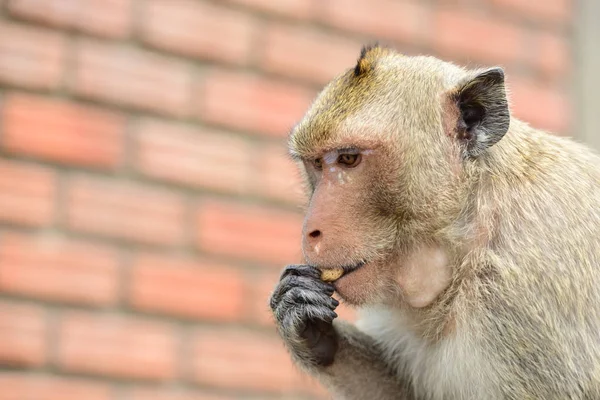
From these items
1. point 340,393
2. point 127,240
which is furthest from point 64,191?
point 340,393

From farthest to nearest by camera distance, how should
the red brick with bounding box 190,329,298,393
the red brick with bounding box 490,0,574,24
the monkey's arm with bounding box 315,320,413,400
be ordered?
the red brick with bounding box 490,0,574,24, the red brick with bounding box 190,329,298,393, the monkey's arm with bounding box 315,320,413,400

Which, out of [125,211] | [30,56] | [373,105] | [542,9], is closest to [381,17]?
[542,9]

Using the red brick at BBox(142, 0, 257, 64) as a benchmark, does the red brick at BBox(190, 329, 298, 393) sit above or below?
below

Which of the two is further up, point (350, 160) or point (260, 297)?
point (350, 160)

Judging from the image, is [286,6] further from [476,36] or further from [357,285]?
[357,285]

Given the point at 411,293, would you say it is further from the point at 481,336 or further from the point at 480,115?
the point at 480,115

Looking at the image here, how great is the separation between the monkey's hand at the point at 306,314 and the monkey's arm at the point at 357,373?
1.3 inches

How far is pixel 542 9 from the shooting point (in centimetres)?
530

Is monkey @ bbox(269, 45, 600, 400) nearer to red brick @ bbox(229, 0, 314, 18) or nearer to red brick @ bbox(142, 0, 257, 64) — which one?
red brick @ bbox(142, 0, 257, 64)

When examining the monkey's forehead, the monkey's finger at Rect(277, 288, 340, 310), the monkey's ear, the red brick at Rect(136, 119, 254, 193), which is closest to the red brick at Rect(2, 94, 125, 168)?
the red brick at Rect(136, 119, 254, 193)

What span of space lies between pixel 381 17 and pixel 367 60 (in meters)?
A: 1.95

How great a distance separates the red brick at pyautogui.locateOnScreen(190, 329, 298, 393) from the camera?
4363 millimetres

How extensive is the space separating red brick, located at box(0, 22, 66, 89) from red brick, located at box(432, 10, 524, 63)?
167cm

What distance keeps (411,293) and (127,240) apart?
164 cm
